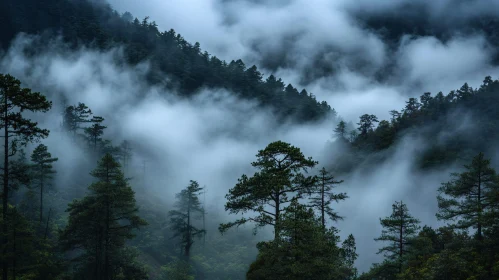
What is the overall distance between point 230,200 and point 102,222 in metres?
10.7

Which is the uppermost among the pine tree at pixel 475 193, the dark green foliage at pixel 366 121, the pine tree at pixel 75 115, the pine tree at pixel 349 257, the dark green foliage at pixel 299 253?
the dark green foliage at pixel 366 121

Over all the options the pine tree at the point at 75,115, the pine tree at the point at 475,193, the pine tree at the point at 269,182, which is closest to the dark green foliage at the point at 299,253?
the pine tree at the point at 269,182

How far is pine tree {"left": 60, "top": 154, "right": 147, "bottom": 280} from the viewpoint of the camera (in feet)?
70.3

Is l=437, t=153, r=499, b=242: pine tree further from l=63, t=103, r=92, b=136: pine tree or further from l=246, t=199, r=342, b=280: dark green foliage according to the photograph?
l=63, t=103, r=92, b=136: pine tree

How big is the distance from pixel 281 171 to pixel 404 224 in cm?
1114

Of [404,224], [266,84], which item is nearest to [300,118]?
[266,84]

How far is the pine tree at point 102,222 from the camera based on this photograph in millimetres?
21422

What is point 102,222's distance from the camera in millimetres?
21594

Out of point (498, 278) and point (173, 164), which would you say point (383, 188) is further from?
point (498, 278)

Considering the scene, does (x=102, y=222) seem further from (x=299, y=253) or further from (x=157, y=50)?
(x=157, y=50)

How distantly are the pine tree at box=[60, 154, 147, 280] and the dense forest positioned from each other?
96 millimetres

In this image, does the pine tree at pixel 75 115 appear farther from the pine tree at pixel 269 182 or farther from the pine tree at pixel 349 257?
the pine tree at pixel 269 182

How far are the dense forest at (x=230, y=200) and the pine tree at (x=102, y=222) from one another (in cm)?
10

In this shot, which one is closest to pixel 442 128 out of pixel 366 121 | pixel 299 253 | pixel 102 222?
pixel 366 121
